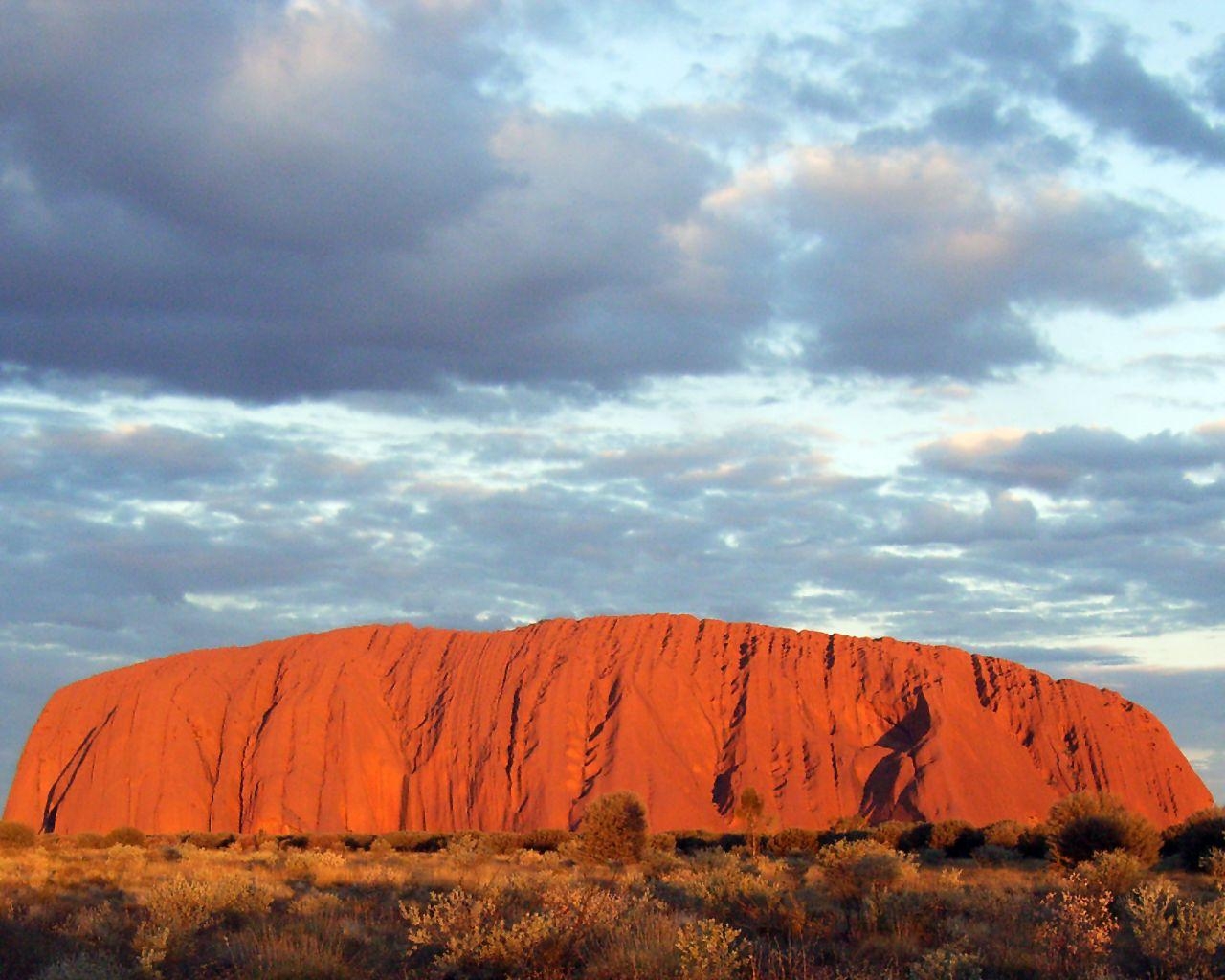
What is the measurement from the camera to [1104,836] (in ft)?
76.8

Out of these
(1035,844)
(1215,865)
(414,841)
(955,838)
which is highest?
(1215,865)

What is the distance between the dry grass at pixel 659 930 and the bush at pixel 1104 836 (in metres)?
4.28

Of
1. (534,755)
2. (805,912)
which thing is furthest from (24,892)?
(534,755)

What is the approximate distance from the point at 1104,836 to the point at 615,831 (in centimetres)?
1303

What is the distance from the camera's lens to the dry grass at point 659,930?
10266 mm

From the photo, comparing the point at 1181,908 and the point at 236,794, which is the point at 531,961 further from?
the point at 236,794

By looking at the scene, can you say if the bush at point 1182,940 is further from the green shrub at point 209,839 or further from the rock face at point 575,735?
the rock face at point 575,735

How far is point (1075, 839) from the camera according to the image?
946 inches

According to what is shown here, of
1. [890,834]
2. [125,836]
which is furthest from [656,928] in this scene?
[125,836]

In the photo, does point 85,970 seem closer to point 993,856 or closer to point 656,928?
point 656,928

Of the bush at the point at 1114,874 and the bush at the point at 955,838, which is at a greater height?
the bush at the point at 1114,874

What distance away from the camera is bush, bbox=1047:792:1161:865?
23.0 meters

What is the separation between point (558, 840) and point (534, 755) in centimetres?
2904

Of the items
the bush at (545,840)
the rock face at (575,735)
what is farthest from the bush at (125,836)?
the bush at (545,840)
